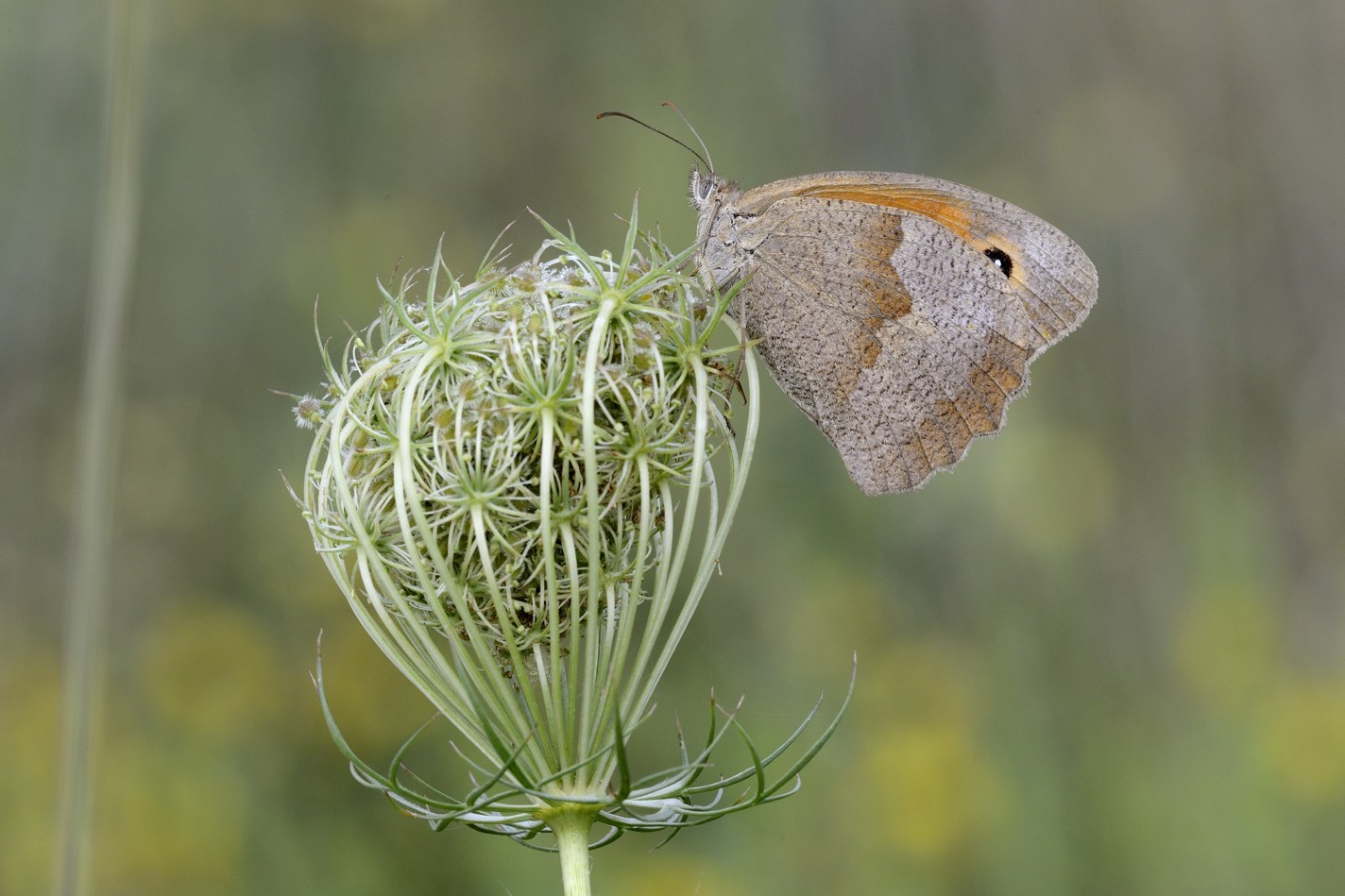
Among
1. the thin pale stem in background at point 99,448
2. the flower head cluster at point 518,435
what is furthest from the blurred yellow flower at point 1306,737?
the thin pale stem in background at point 99,448

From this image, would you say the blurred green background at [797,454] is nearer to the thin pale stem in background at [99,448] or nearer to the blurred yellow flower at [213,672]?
the blurred yellow flower at [213,672]

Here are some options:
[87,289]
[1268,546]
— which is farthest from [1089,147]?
[87,289]

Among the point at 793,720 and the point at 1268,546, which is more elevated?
the point at 1268,546

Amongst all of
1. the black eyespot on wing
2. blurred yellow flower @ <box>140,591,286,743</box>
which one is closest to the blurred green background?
blurred yellow flower @ <box>140,591,286,743</box>

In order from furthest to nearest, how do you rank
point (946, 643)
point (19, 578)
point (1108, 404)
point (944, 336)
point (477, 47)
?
1. point (477, 47)
2. point (1108, 404)
3. point (946, 643)
4. point (19, 578)
5. point (944, 336)

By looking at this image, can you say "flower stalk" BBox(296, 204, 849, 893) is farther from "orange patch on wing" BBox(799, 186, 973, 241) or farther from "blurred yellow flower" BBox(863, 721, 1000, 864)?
"blurred yellow flower" BBox(863, 721, 1000, 864)

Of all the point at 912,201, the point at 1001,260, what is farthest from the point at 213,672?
the point at 1001,260

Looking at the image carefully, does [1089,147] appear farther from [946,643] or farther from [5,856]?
[5,856]
